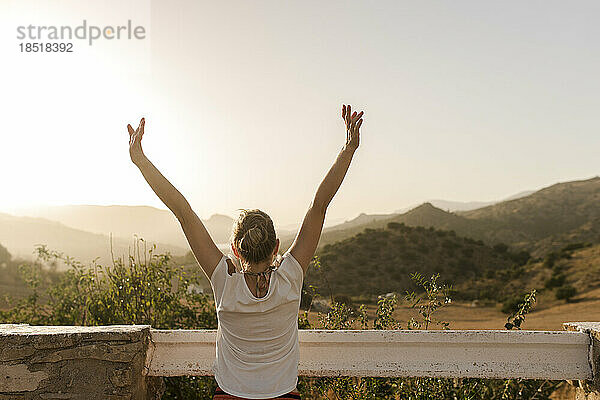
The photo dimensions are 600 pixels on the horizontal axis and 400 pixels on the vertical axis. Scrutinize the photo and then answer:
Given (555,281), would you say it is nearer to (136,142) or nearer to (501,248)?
(501,248)

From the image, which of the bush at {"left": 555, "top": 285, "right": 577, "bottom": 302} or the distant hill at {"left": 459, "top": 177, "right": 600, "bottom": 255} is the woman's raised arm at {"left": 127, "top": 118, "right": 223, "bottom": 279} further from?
the distant hill at {"left": 459, "top": 177, "right": 600, "bottom": 255}

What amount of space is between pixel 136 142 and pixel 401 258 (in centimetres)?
2006

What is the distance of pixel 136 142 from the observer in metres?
1.99

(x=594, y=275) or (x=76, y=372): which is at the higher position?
(x=76, y=372)

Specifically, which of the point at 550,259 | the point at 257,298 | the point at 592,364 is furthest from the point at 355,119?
the point at 550,259

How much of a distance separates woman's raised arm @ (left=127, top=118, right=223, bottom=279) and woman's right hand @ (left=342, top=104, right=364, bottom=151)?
56 cm

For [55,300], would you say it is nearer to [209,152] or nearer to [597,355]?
[209,152]

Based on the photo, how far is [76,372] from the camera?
2.42 meters

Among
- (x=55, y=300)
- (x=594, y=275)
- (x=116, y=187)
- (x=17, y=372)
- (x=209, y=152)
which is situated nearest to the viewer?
(x=17, y=372)

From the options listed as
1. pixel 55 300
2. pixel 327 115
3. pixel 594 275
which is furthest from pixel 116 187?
pixel 594 275

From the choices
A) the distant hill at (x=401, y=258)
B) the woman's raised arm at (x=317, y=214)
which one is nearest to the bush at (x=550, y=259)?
the distant hill at (x=401, y=258)

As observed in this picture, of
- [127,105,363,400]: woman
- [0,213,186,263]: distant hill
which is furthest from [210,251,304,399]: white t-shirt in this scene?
[0,213,186,263]: distant hill

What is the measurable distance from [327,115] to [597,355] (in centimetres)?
424

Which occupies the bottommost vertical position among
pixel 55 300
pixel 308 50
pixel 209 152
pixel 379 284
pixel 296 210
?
pixel 379 284
